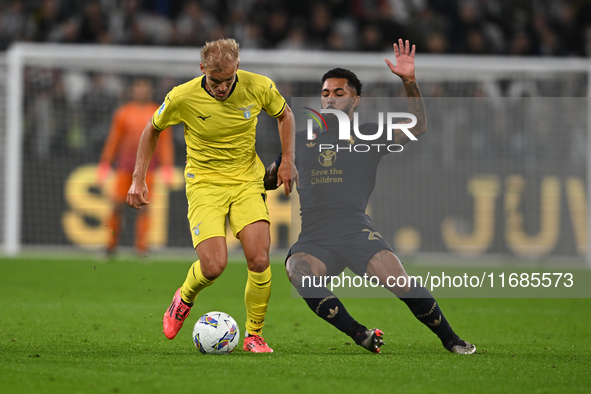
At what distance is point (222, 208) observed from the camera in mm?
4984

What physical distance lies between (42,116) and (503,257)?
756 centimetres

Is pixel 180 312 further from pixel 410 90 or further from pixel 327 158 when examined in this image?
pixel 410 90

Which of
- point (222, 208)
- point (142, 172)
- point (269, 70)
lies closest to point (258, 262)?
point (222, 208)

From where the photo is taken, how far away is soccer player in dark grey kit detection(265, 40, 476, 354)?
479 centimetres

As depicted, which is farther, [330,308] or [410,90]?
[410,90]

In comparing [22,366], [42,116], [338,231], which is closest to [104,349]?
[22,366]

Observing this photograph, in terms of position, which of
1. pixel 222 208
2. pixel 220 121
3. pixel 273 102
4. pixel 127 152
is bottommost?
pixel 127 152

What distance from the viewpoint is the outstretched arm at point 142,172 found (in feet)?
15.9

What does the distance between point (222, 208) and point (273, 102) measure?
0.77m

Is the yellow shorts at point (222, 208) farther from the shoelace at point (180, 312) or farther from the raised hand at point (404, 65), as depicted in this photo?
the raised hand at point (404, 65)

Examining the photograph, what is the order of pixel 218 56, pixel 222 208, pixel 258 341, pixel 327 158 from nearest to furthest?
pixel 218 56 → pixel 258 341 → pixel 222 208 → pixel 327 158

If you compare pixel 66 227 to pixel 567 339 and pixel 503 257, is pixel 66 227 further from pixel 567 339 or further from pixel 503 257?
pixel 567 339

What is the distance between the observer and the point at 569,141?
1227 cm

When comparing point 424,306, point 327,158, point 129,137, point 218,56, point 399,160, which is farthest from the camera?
point 399,160
